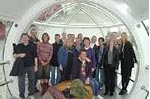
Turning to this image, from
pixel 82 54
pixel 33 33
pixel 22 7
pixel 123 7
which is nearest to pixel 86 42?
pixel 82 54

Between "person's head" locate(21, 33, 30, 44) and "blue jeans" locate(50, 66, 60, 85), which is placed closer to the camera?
"person's head" locate(21, 33, 30, 44)

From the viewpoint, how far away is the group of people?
3.83m

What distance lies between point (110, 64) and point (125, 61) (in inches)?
9.6

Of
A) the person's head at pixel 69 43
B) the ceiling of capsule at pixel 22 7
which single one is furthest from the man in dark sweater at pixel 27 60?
the person's head at pixel 69 43

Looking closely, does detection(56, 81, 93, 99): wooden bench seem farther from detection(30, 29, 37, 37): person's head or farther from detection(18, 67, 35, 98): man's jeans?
detection(30, 29, 37, 37): person's head

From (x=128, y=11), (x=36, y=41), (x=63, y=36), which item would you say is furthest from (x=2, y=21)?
(x=128, y=11)

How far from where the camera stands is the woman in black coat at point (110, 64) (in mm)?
4199

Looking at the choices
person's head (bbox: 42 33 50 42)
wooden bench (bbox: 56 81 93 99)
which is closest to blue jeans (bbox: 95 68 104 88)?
wooden bench (bbox: 56 81 93 99)

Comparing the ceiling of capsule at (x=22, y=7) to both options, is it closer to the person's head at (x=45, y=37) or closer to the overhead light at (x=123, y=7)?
the overhead light at (x=123, y=7)

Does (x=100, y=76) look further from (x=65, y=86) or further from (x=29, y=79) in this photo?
(x=29, y=79)

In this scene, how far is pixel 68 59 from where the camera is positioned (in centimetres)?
396

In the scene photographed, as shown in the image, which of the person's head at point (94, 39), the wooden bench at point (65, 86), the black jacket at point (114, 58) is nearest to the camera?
the wooden bench at point (65, 86)

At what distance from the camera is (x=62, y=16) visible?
198 inches

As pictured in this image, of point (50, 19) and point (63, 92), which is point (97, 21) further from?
point (63, 92)
